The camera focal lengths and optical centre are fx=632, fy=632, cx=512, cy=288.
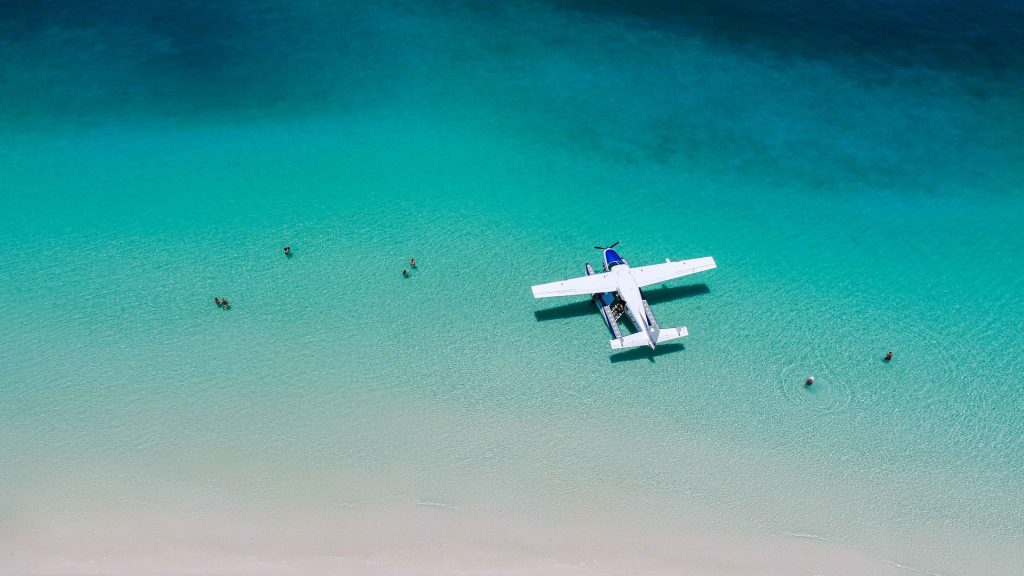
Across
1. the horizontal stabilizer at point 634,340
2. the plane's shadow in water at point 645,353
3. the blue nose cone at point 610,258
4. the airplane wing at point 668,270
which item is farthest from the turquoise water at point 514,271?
the blue nose cone at point 610,258

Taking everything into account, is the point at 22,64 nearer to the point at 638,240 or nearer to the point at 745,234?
the point at 638,240

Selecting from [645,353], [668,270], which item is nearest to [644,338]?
[645,353]

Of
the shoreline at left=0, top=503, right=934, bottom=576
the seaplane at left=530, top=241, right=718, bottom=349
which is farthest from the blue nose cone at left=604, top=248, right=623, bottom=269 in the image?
the shoreline at left=0, top=503, right=934, bottom=576

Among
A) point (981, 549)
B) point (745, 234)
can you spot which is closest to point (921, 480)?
point (981, 549)

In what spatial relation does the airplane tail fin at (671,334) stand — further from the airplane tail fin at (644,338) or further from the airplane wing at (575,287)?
the airplane wing at (575,287)

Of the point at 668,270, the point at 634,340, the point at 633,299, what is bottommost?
the point at 634,340

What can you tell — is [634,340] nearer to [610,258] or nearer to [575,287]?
[575,287]

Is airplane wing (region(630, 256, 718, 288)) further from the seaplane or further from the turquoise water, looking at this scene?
the turquoise water
